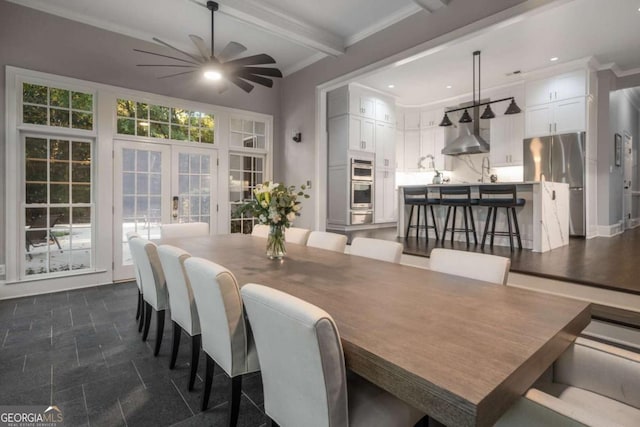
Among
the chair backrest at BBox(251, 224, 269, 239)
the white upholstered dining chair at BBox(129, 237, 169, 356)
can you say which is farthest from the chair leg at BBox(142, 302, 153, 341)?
the chair backrest at BBox(251, 224, 269, 239)

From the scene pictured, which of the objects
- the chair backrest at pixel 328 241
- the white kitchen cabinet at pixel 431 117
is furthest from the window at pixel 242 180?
the white kitchen cabinet at pixel 431 117

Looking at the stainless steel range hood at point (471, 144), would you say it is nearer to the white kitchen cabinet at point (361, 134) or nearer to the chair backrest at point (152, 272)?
→ the white kitchen cabinet at point (361, 134)

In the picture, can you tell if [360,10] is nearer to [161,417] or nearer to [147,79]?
[147,79]

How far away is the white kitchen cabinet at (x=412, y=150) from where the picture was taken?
25.7ft

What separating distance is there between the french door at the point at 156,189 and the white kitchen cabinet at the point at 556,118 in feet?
18.7

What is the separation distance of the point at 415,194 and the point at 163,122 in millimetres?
3961

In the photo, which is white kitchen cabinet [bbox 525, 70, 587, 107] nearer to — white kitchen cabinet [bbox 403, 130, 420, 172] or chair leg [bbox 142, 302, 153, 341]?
white kitchen cabinet [bbox 403, 130, 420, 172]

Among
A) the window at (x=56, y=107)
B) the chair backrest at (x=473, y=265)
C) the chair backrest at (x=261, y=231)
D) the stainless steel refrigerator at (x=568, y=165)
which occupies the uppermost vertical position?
the window at (x=56, y=107)

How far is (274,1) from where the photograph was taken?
12.8 feet

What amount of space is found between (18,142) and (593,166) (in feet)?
27.7

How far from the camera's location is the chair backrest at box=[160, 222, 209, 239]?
382cm

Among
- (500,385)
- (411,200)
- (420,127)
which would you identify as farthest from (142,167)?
(420,127)

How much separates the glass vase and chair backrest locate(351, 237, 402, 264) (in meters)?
0.59

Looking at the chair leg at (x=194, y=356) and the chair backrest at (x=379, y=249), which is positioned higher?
the chair backrest at (x=379, y=249)
